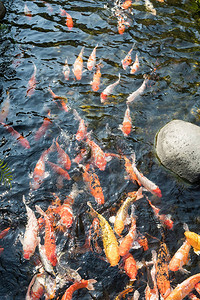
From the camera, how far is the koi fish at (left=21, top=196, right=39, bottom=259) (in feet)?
16.4

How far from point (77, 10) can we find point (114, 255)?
30.5ft

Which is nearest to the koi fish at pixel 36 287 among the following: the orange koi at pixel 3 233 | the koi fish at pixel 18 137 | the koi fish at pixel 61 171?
the orange koi at pixel 3 233

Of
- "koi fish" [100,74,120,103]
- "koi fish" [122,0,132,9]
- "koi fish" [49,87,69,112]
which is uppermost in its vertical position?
"koi fish" [122,0,132,9]

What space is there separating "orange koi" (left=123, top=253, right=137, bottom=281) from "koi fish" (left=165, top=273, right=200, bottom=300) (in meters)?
0.64

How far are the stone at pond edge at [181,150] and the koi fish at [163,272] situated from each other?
1782 millimetres

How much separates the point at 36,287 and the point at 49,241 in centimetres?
81

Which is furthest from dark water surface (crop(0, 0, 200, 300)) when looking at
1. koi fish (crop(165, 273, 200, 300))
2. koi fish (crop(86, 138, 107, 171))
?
koi fish (crop(165, 273, 200, 300))

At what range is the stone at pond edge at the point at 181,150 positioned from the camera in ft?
20.6

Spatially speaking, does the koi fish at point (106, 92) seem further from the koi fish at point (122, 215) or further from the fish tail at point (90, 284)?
the fish tail at point (90, 284)

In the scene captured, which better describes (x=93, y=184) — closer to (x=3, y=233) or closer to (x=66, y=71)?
(x=3, y=233)

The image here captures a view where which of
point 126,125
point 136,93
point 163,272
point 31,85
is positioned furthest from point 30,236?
point 136,93

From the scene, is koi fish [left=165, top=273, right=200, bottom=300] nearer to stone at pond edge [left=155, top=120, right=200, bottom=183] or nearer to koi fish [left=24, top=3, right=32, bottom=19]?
stone at pond edge [left=155, top=120, right=200, bottom=183]

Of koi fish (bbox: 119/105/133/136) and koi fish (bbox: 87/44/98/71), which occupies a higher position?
koi fish (bbox: 87/44/98/71)

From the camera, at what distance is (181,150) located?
6.38m
